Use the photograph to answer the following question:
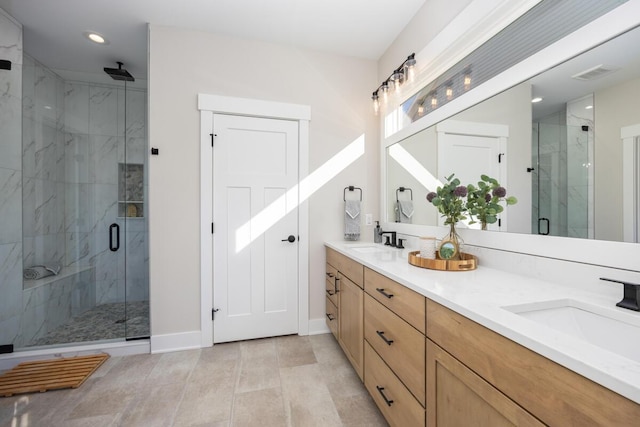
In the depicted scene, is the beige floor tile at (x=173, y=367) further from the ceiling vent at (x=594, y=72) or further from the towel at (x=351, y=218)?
the ceiling vent at (x=594, y=72)

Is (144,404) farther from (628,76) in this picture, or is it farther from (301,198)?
(628,76)

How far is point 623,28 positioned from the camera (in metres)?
0.95

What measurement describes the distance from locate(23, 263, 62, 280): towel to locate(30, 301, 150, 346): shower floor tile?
55cm

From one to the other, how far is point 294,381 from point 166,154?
2.10 metres

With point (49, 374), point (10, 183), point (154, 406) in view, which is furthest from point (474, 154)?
point (10, 183)

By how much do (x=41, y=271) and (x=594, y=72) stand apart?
4.44 m

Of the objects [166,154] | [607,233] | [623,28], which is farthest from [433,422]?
[166,154]

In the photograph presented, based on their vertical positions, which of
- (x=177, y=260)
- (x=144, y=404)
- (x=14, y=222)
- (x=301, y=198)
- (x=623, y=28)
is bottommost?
(x=144, y=404)

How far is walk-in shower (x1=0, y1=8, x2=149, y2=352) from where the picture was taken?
230 cm

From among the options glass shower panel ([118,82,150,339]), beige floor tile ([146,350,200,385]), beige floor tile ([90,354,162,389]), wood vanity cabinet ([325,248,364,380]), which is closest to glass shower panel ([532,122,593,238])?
wood vanity cabinet ([325,248,364,380])

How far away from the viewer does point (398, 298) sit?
4.14 ft

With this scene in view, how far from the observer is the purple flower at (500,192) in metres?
1.43

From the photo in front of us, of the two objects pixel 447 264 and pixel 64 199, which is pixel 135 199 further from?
pixel 447 264

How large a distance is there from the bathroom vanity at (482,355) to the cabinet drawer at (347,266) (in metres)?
0.05
